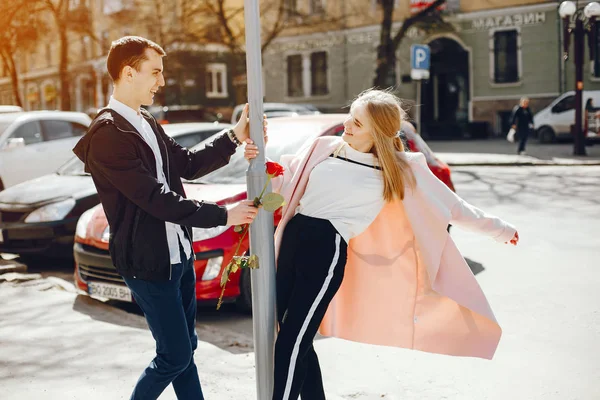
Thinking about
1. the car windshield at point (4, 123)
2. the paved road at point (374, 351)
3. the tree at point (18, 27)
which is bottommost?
the paved road at point (374, 351)

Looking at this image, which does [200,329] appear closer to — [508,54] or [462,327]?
[462,327]

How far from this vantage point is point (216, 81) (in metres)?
43.5

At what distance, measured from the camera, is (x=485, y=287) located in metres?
6.73

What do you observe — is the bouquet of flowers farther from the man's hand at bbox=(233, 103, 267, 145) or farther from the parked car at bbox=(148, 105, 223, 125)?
the parked car at bbox=(148, 105, 223, 125)

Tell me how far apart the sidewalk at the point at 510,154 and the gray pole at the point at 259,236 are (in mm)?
15565

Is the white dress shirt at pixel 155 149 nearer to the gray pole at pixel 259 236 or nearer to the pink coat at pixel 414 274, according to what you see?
the gray pole at pixel 259 236

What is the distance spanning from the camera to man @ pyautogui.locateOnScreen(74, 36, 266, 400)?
9.77 feet

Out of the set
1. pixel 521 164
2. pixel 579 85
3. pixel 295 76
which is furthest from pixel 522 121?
pixel 295 76

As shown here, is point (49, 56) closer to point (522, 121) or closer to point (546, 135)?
point (546, 135)

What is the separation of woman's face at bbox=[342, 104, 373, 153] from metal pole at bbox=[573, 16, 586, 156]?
55.8 ft

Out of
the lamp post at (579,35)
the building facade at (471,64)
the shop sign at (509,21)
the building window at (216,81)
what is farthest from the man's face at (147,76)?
the building window at (216,81)

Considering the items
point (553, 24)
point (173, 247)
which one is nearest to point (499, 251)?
point (173, 247)

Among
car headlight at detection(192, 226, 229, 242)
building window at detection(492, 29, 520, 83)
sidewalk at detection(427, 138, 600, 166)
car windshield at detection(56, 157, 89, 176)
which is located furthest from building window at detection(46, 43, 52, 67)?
car headlight at detection(192, 226, 229, 242)

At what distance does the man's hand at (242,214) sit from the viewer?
307 cm
